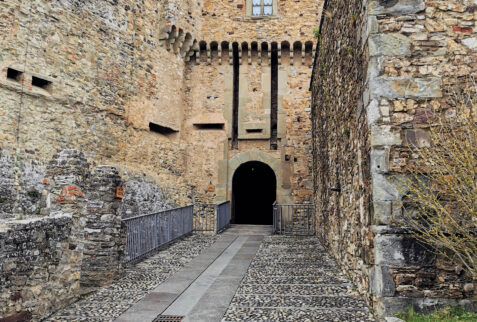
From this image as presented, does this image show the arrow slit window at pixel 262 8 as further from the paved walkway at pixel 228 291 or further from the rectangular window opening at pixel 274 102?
the paved walkway at pixel 228 291

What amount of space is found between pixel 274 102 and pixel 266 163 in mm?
2628

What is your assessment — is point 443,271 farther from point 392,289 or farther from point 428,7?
point 428,7

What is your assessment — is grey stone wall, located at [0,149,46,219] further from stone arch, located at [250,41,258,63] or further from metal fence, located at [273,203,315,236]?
stone arch, located at [250,41,258,63]

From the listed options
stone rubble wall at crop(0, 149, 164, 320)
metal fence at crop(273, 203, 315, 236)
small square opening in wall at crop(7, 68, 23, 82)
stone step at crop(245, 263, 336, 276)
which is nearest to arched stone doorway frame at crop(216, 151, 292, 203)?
metal fence at crop(273, 203, 315, 236)

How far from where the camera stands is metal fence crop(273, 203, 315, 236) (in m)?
11.9

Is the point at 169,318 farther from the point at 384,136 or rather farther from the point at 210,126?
the point at 210,126

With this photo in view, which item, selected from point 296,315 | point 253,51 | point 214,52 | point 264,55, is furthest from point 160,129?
point 296,315

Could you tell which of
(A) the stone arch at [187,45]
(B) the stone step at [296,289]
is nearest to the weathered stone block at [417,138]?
(B) the stone step at [296,289]

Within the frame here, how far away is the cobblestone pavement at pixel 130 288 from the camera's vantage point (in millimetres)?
4418

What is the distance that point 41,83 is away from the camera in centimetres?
1059

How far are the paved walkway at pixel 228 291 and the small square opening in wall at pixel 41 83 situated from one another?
5.88m

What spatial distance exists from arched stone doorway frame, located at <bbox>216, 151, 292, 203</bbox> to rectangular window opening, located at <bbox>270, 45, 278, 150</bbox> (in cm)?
60

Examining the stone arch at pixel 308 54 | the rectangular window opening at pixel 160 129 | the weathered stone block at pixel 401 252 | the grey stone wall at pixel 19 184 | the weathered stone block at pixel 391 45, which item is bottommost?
the weathered stone block at pixel 401 252

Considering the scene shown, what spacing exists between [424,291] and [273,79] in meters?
13.4
